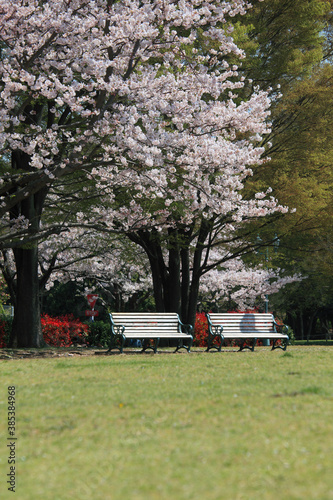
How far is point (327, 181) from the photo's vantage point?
18.2 m

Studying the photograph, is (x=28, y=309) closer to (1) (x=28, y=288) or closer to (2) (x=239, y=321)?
(1) (x=28, y=288)

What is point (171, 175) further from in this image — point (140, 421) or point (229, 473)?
point (229, 473)

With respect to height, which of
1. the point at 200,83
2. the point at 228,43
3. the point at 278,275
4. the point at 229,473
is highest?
the point at 228,43

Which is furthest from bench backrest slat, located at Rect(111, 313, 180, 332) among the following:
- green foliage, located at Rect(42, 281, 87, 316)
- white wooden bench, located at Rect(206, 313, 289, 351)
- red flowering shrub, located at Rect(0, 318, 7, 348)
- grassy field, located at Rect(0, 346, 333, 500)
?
green foliage, located at Rect(42, 281, 87, 316)

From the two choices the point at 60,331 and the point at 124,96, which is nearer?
the point at 124,96

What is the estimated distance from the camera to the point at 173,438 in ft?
15.5

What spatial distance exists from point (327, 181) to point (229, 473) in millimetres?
15512

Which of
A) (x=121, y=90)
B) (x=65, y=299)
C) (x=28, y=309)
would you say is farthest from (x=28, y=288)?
(x=65, y=299)

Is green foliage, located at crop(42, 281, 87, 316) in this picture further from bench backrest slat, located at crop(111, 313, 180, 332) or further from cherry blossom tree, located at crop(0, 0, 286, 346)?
cherry blossom tree, located at crop(0, 0, 286, 346)

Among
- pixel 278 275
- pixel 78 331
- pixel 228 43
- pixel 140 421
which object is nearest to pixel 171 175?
pixel 228 43

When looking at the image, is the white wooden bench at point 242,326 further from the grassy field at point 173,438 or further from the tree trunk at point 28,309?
the grassy field at point 173,438

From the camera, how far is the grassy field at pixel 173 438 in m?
3.65

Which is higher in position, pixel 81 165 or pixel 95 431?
pixel 81 165

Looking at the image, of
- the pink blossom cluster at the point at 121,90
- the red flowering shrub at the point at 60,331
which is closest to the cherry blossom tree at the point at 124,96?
the pink blossom cluster at the point at 121,90
